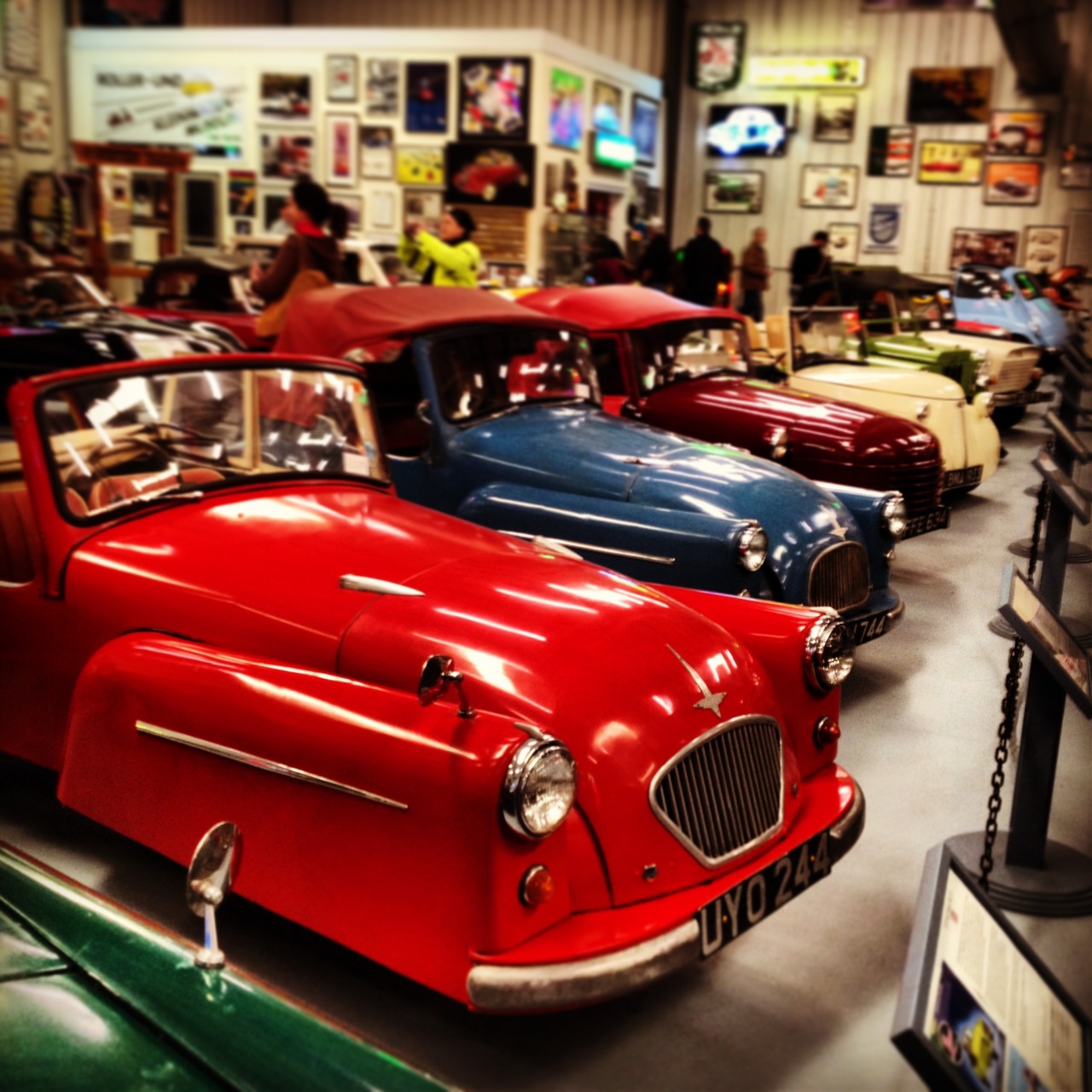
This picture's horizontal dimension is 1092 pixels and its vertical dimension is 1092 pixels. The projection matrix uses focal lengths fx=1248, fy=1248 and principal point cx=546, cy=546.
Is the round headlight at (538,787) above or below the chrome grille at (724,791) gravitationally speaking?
above

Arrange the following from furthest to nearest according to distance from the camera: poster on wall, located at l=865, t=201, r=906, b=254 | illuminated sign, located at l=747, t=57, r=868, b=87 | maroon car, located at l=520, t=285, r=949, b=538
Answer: poster on wall, located at l=865, t=201, r=906, b=254, illuminated sign, located at l=747, t=57, r=868, b=87, maroon car, located at l=520, t=285, r=949, b=538

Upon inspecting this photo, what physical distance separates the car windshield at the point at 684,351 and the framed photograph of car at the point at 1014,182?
652 inches

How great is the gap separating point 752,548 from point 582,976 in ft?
8.38

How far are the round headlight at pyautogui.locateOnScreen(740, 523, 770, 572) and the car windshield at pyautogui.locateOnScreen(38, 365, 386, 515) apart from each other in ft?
4.63

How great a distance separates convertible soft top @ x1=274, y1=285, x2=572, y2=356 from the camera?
18.0 feet

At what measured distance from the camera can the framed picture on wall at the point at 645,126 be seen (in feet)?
68.0

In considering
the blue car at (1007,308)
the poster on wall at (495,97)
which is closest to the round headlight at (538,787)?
the blue car at (1007,308)

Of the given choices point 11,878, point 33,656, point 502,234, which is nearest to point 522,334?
point 33,656

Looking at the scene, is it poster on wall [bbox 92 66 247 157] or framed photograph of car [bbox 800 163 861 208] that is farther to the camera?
framed photograph of car [bbox 800 163 861 208]

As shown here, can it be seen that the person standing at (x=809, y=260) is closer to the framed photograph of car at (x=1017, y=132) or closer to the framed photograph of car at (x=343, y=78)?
the framed photograph of car at (x=343, y=78)

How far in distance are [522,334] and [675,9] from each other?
1929cm

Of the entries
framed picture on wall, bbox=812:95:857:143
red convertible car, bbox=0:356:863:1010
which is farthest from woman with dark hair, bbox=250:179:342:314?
framed picture on wall, bbox=812:95:857:143

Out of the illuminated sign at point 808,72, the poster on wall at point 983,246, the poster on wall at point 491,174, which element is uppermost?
the illuminated sign at point 808,72

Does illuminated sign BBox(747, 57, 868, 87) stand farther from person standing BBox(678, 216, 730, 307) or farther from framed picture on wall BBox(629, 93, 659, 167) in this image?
person standing BBox(678, 216, 730, 307)
